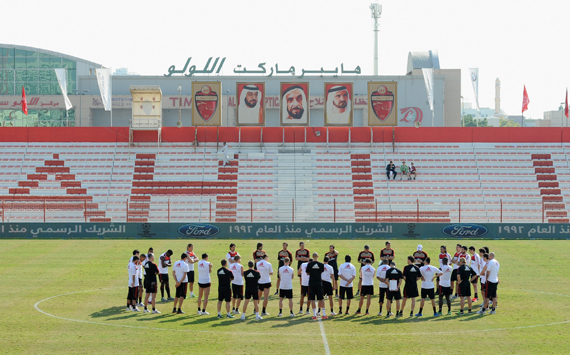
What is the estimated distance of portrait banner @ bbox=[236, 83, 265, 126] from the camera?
54594mm

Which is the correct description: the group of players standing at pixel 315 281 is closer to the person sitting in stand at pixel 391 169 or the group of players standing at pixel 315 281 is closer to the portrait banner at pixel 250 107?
the person sitting in stand at pixel 391 169

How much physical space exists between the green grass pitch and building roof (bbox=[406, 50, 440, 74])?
64.3 metres

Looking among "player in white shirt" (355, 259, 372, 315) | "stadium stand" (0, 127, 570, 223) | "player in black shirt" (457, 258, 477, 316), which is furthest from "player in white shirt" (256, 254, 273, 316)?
"stadium stand" (0, 127, 570, 223)

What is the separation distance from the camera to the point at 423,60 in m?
88.9

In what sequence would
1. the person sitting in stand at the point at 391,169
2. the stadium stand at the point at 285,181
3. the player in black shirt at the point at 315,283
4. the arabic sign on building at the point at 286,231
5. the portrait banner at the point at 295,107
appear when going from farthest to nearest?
the portrait banner at the point at 295,107
the person sitting in stand at the point at 391,169
the stadium stand at the point at 285,181
the arabic sign on building at the point at 286,231
the player in black shirt at the point at 315,283

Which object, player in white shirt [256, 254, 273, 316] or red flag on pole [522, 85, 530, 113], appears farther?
red flag on pole [522, 85, 530, 113]

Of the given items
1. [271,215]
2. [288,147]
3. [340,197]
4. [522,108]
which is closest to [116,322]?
[271,215]

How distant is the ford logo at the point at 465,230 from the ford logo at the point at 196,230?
15.4m

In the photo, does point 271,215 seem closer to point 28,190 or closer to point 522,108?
point 28,190

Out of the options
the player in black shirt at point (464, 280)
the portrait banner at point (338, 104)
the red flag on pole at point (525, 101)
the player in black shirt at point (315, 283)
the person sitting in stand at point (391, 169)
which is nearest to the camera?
the player in black shirt at point (315, 283)

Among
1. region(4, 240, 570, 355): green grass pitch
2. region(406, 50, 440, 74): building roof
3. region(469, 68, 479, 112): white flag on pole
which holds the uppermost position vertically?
region(406, 50, 440, 74): building roof

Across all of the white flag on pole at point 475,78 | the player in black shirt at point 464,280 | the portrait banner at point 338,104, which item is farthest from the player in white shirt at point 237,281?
the white flag on pole at point 475,78

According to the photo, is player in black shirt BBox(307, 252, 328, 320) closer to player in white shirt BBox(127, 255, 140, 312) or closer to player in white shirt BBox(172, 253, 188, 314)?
player in white shirt BBox(172, 253, 188, 314)

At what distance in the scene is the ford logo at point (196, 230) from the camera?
138ft
